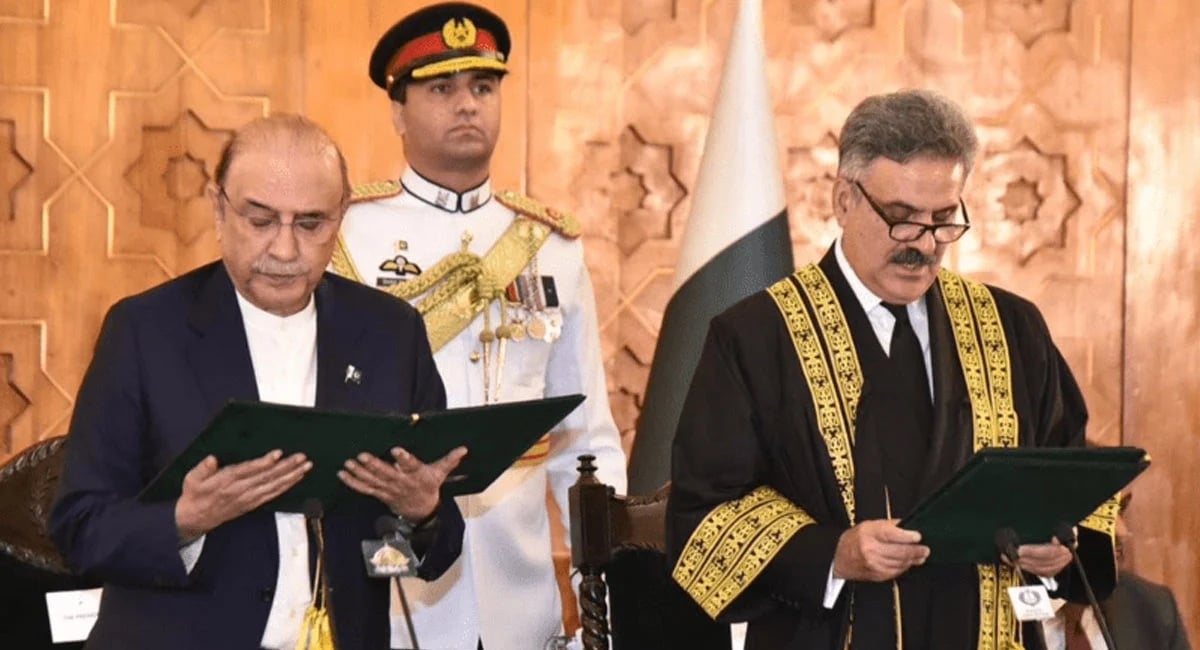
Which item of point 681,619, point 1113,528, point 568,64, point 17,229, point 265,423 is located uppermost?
point 568,64

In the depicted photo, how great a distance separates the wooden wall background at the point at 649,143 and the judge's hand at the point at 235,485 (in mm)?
2554

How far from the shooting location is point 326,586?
2.56m

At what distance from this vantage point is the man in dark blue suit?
2596 mm

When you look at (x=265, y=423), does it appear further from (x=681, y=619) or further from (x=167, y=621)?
(x=681, y=619)

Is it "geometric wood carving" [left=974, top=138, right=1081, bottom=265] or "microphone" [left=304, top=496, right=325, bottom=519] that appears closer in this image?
"microphone" [left=304, top=496, right=325, bottom=519]

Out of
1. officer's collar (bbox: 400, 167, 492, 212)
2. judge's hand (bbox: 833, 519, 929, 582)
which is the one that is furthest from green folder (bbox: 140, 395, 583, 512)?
officer's collar (bbox: 400, 167, 492, 212)

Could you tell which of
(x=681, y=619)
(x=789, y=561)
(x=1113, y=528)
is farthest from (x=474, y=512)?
(x=1113, y=528)

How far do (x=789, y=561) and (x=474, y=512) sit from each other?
1.10m

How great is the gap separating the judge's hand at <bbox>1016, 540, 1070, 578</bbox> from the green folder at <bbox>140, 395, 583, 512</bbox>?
721 millimetres

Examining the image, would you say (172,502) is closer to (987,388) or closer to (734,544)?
(734,544)

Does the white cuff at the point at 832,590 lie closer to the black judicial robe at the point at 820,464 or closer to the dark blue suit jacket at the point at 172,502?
the black judicial robe at the point at 820,464

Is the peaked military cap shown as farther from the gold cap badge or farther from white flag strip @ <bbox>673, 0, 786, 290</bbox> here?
white flag strip @ <bbox>673, 0, 786, 290</bbox>

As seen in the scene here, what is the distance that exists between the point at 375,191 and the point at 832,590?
1.56m

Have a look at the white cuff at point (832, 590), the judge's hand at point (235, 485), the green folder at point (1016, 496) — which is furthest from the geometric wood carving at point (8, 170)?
the green folder at point (1016, 496)
